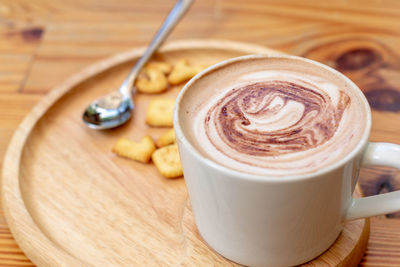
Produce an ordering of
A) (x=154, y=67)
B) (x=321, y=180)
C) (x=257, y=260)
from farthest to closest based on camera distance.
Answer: (x=154, y=67)
(x=257, y=260)
(x=321, y=180)

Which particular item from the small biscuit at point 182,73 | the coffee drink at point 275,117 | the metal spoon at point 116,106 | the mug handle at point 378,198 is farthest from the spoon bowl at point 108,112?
the mug handle at point 378,198

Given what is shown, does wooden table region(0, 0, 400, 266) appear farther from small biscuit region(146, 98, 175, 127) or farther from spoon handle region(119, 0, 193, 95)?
small biscuit region(146, 98, 175, 127)

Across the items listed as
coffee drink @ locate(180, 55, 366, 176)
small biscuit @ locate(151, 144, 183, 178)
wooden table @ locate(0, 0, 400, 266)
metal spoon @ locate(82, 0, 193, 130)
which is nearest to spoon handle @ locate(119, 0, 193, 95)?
metal spoon @ locate(82, 0, 193, 130)

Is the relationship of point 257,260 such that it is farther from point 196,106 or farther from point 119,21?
point 119,21

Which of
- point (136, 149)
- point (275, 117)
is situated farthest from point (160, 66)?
point (275, 117)

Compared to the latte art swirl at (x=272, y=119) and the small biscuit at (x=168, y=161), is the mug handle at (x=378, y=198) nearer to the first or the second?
the latte art swirl at (x=272, y=119)

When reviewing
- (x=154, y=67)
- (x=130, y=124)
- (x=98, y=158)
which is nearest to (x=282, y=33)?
(x=154, y=67)
